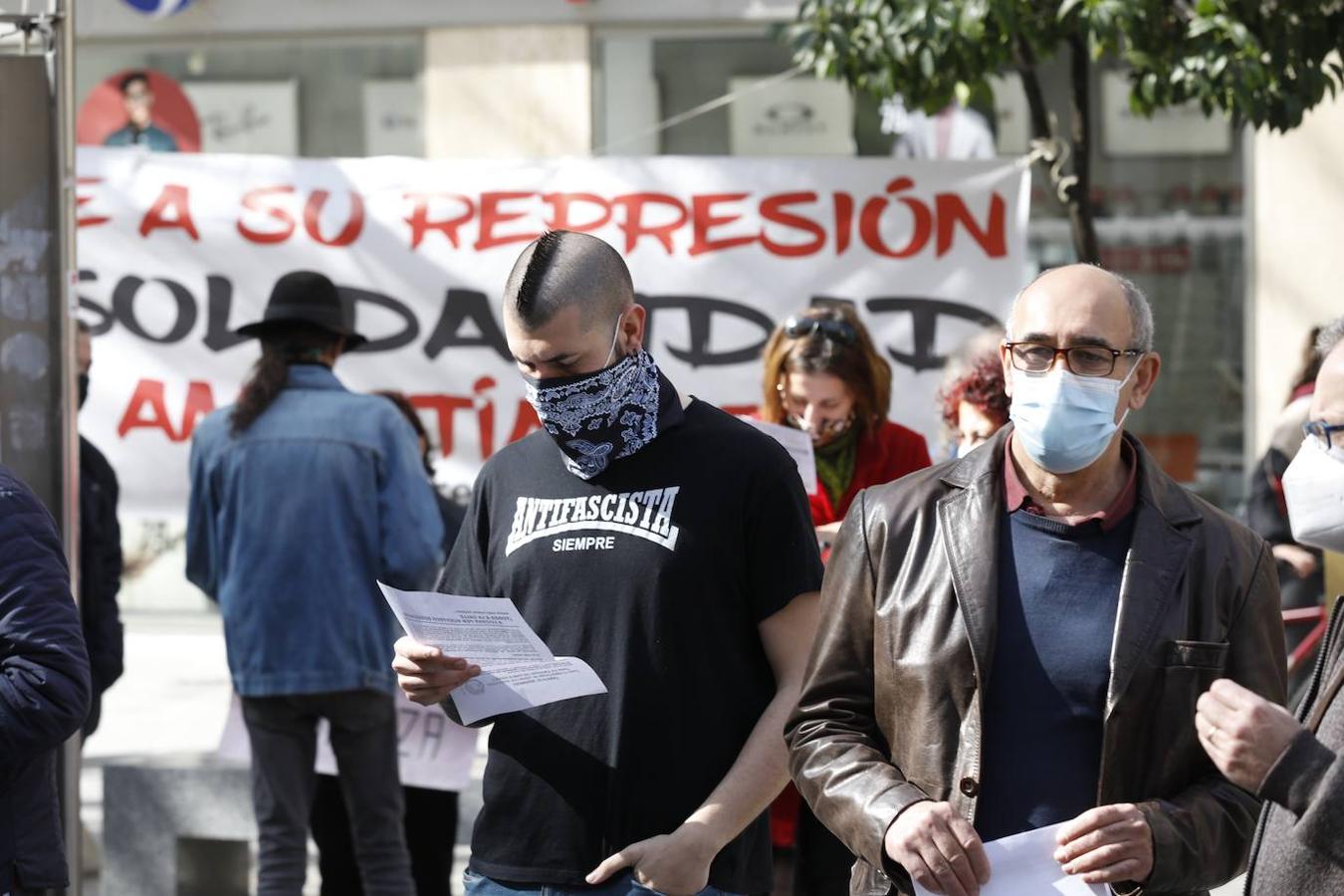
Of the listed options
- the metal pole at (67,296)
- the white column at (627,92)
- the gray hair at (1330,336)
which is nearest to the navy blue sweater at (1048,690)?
the gray hair at (1330,336)

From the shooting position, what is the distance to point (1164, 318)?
411 inches

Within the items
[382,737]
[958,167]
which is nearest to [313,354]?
[382,737]

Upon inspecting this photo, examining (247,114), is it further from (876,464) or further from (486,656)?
(486,656)

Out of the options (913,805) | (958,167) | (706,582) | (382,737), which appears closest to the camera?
(913,805)

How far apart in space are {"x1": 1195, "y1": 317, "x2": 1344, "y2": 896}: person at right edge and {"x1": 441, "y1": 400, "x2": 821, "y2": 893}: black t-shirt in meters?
0.85

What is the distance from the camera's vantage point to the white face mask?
8.52ft

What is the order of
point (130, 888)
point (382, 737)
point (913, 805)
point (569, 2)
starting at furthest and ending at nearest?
point (569, 2), point (130, 888), point (382, 737), point (913, 805)

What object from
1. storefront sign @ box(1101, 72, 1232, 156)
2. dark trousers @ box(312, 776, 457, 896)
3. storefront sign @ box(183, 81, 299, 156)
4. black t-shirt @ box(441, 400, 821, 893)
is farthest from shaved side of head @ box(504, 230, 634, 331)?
storefront sign @ box(183, 81, 299, 156)

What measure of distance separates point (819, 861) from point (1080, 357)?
6.65 feet

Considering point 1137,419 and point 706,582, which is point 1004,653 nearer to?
point 706,582

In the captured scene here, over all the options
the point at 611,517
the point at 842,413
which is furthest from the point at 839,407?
the point at 611,517

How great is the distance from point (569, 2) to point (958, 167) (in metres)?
4.09

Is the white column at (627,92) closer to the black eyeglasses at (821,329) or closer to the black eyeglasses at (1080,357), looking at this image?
the black eyeglasses at (821,329)

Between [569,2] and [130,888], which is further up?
[569,2]
